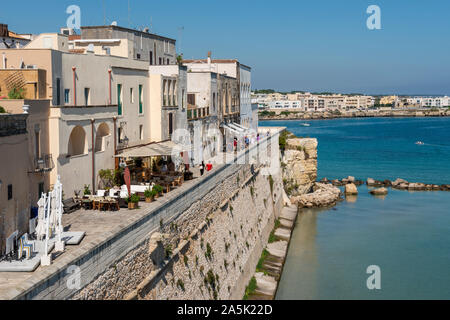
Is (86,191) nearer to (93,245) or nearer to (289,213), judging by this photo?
(93,245)

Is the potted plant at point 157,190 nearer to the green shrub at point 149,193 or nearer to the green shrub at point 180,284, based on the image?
the green shrub at point 149,193

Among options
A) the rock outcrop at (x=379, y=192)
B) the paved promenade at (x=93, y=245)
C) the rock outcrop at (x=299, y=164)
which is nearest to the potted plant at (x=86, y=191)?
the paved promenade at (x=93, y=245)

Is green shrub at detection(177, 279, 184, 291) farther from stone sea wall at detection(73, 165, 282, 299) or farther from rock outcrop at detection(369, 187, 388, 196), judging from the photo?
rock outcrop at detection(369, 187, 388, 196)

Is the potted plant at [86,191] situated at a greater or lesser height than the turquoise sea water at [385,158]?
greater

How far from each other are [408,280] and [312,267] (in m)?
4.65

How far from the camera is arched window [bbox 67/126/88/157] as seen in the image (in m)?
17.0

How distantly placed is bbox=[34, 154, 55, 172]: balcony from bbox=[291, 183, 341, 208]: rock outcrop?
28.8 meters

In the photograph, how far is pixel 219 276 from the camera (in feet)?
61.4

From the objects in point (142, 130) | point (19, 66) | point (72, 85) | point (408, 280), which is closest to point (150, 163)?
point (142, 130)

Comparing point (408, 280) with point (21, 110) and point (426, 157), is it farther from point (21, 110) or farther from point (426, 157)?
point (426, 157)

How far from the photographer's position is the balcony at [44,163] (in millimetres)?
13750

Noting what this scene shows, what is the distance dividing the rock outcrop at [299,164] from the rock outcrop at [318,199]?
1.08 meters

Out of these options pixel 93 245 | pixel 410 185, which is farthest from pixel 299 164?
pixel 93 245

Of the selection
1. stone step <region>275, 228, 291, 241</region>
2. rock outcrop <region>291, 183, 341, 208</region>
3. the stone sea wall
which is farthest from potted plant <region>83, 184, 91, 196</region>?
rock outcrop <region>291, 183, 341, 208</region>
